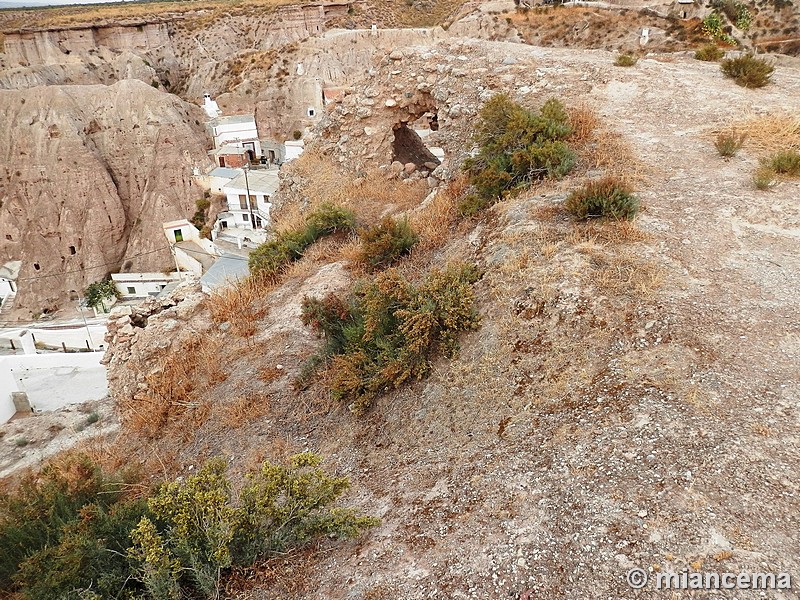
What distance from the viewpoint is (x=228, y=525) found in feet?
11.7

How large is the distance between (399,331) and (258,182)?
29028 millimetres

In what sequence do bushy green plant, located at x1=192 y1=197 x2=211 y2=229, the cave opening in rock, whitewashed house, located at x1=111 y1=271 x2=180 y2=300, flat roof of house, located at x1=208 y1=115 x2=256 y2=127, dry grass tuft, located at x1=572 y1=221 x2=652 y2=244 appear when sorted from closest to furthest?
1. dry grass tuft, located at x1=572 y1=221 x2=652 y2=244
2. the cave opening in rock
3. whitewashed house, located at x1=111 y1=271 x2=180 y2=300
4. bushy green plant, located at x1=192 y1=197 x2=211 y2=229
5. flat roof of house, located at x1=208 y1=115 x2=256 y2=127

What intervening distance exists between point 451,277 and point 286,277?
430cm

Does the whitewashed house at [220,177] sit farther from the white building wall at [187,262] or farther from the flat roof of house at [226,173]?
the white building wall at [187,262]

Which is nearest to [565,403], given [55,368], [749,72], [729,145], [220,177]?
[729,145]

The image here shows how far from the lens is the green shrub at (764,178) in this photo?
6.38 metres

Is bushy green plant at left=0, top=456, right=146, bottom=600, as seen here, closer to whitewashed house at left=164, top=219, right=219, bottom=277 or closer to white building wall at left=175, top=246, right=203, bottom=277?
whitewashed house at left=164, top=219, right=219, bottom=277

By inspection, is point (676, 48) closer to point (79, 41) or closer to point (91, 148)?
point (91, 148)

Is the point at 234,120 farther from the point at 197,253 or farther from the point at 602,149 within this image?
the point at 602,149

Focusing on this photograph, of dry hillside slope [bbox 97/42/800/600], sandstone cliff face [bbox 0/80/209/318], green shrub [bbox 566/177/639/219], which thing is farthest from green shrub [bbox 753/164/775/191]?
sandstone cliff face [bbox 0/80/209/318]

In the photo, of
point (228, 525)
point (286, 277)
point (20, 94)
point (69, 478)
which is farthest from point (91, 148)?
point (228, 525)

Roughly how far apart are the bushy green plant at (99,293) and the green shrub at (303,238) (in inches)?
1058

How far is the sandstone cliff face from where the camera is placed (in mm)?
36781

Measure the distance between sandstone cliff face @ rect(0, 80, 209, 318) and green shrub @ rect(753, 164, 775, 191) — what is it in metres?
36.5
